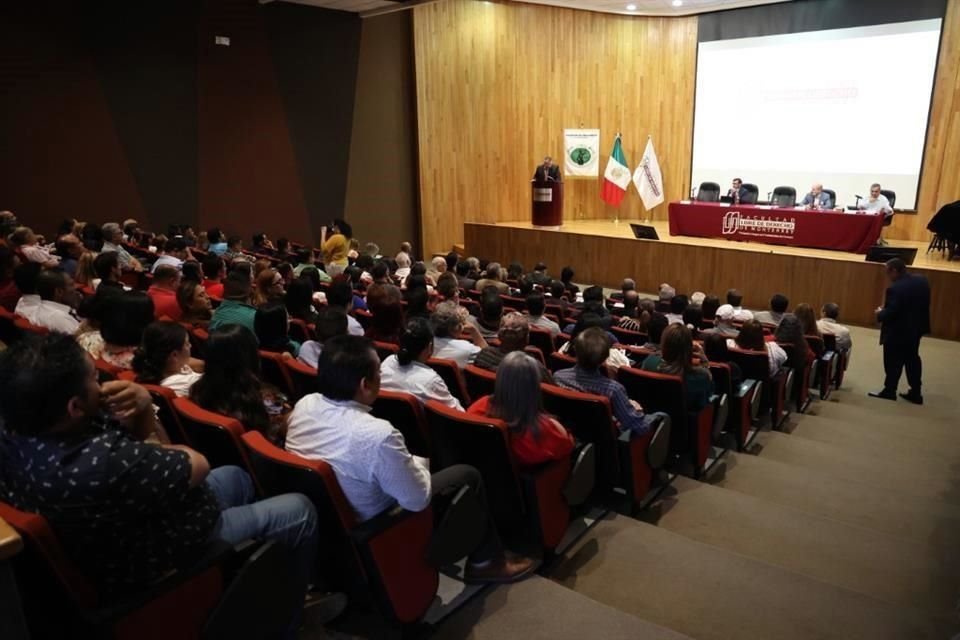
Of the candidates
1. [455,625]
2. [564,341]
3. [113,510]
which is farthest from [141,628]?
[564,341]

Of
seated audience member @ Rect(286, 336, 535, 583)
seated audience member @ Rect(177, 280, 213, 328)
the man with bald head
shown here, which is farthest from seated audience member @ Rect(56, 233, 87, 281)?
the man with bald head

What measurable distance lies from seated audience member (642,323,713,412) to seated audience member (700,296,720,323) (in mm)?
2399

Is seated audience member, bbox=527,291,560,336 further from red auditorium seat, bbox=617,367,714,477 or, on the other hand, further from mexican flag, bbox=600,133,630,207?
mexican flag, bbox=600,133,630,207

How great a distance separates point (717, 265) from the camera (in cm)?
884

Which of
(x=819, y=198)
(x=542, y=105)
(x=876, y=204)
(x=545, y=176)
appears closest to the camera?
(x=876, y=204)

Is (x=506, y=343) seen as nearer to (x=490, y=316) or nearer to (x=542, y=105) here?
(x=490, y=316)

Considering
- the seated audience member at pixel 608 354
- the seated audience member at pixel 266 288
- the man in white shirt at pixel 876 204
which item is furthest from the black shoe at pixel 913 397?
the seated audience member at pixel 266 288

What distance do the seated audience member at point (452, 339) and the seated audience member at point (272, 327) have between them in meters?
0.71

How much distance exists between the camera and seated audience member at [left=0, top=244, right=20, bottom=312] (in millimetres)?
4508

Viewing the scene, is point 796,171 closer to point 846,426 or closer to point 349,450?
point 846,426

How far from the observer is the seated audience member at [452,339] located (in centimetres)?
346

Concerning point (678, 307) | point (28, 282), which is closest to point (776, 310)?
point (678, 307)

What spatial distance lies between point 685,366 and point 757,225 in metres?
6.59

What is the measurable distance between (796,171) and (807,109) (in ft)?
3.17
